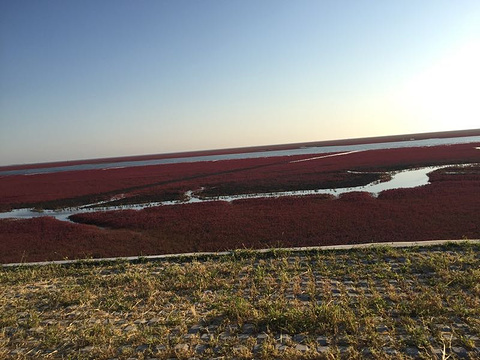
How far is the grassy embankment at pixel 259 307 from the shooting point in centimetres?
404

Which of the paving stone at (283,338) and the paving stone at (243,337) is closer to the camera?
the paving stone at (283,338)

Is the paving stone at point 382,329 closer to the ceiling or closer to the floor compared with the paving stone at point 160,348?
closer to the floor

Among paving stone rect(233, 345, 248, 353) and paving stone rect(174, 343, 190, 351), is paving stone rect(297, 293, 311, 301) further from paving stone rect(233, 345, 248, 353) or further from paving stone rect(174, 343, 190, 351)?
paving stone rect(174, 343, 190, 351)

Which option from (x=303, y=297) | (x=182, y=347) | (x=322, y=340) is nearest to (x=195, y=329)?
(x=182, y=347)

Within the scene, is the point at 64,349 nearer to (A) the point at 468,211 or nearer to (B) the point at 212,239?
(B) the point at 212,239

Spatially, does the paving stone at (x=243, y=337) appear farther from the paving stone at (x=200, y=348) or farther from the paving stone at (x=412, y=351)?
the paving stone at (x=412, y=351)

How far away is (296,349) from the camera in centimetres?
394

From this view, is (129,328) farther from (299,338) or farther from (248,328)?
(299,338)

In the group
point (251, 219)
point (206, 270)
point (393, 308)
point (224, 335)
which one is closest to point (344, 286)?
point (393, 308)

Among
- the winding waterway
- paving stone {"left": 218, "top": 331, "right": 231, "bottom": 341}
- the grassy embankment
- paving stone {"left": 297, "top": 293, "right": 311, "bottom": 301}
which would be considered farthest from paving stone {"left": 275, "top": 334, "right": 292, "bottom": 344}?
the winding waterway

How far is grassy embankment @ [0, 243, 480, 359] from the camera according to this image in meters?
4.04

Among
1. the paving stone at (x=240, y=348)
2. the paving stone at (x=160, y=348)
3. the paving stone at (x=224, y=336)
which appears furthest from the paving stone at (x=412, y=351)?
the paving stone at (x=160, y=348)

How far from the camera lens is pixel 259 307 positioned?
16.8 ft

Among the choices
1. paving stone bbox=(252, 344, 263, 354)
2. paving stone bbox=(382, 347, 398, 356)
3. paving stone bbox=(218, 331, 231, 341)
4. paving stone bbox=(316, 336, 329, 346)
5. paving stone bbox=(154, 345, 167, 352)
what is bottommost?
paving stone bbox=(252, 344, 263, 354)
